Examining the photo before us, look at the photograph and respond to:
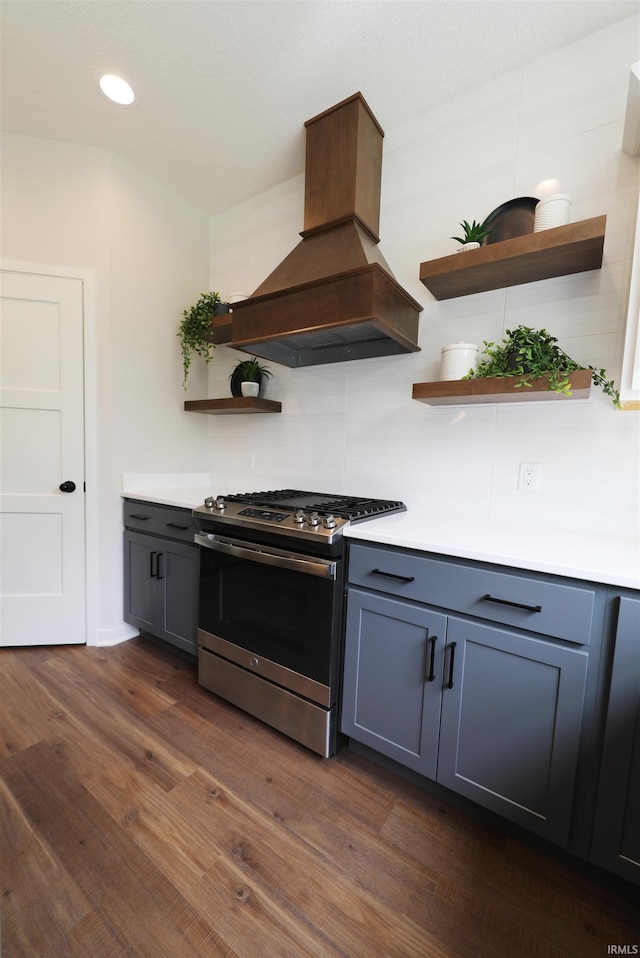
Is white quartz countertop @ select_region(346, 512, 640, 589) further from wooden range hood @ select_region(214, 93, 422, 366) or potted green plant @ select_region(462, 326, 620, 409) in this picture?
wooden range hood @ select_region(214, 93, 422, 366)

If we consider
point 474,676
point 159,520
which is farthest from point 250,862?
point 159,520

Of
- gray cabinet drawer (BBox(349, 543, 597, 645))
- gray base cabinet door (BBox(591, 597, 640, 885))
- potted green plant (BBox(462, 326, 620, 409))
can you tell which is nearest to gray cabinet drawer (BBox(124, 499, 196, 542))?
gray cabinet drawer (BBox(349, 543, 597, 645))

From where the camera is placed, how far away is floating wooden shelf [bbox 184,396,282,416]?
237cm

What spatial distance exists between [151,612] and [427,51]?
9.92ft

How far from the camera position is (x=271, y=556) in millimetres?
1624

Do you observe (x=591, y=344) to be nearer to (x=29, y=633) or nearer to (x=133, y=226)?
(x=133, y=226)

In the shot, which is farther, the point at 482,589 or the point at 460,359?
the point at 460,359

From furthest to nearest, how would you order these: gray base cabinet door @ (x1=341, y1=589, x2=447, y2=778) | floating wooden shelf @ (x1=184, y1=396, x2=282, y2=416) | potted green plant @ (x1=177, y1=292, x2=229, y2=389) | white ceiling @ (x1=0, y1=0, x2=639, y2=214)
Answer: potted green plant @ (x1=177, y1=292, x2=229, y2=389) → floating wooden shelf @ (x1=184, y1=396, x2=282, y2=416) → white ceiling @ (x1=0, y1=0, x2=639, y2=214) → gray base cabinet door @ (x1=341, y1=589, x2=447, y2=778)

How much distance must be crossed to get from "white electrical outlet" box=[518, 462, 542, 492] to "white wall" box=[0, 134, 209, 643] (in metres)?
2.15

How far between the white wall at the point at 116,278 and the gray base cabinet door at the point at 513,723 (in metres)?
2.10

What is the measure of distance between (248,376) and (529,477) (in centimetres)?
171

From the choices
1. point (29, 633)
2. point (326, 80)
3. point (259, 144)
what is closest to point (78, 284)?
point (259, 144)

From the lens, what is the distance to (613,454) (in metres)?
1.49

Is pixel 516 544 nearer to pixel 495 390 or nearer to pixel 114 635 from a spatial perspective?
pixel 495 390
